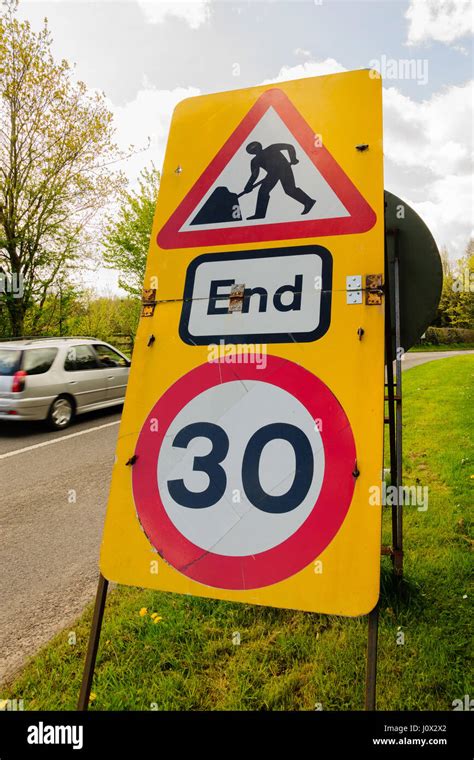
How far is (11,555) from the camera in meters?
3.68

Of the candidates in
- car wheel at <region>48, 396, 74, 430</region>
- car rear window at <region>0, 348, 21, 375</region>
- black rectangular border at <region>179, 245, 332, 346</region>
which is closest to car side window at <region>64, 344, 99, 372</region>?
car wheel at <region>48, 396, 74, 430</region>

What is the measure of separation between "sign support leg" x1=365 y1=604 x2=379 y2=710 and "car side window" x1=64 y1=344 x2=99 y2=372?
784 cm

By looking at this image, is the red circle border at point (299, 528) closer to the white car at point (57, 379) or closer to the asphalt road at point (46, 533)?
the asphalt road at point (46, 533)

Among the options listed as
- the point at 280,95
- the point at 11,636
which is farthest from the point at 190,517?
the point at 11,636

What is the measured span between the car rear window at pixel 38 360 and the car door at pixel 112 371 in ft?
4.16

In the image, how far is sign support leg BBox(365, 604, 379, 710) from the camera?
4.49 feet

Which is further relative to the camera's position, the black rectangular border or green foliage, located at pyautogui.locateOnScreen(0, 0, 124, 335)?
green foliage, located at pyautogui.locateOnScreen(0, 0, 124, 335)

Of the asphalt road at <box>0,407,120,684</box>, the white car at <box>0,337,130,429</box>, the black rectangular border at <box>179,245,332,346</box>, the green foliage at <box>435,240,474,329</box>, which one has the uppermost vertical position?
the green foliage at <box>435,240,474,329</box>

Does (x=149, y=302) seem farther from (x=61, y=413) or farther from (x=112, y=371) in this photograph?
(x=112, y=371)

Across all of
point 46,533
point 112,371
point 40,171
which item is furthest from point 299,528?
point 40,171

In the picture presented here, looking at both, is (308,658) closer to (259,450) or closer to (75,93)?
(259,450)

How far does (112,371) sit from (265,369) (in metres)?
8.30

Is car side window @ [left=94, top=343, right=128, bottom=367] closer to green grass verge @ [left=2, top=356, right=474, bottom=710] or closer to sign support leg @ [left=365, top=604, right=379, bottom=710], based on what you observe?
green grass verge @ [left=2, top=356, right=474, bottom=710]
